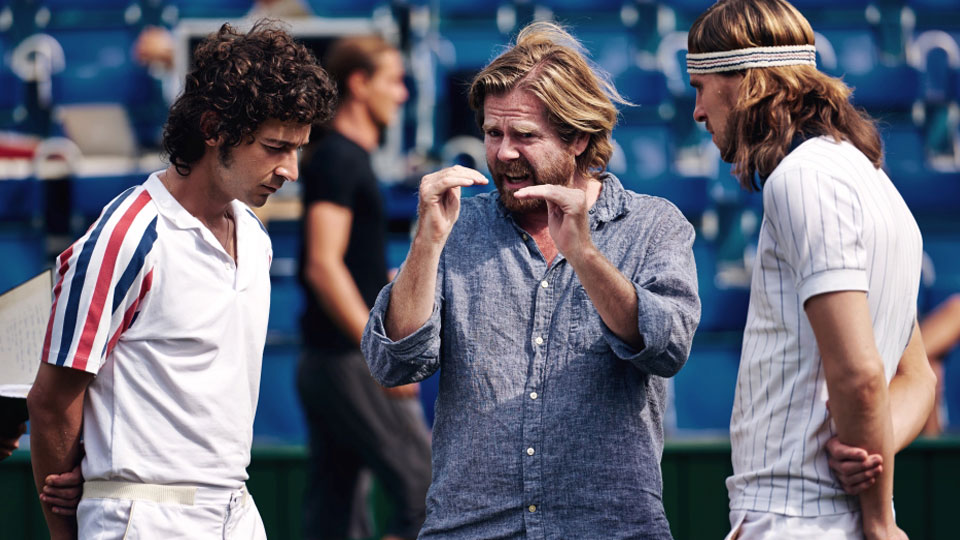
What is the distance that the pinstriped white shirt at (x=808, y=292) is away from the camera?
1.89 meters

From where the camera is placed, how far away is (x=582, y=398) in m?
2.20

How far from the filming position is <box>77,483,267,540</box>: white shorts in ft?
6.81

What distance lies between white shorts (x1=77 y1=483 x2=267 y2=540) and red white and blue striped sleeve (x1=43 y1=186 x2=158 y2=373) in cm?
26

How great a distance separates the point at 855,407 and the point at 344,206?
3.04 metres

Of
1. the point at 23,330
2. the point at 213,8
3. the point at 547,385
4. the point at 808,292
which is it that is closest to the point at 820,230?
the point at 808,292

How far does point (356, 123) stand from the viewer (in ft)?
16.1

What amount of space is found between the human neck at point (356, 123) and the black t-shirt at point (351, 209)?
0.53 feet

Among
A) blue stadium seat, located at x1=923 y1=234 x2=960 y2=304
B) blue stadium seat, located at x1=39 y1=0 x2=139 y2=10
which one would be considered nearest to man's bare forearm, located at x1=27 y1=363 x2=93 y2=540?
blue stadium seat, located at x1=39 y1=0 x2=139 y2=10

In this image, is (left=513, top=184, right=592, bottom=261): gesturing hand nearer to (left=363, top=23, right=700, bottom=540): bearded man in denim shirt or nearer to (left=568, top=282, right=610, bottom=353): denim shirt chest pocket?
(left=363, top=23, right=700, bottom=540): bearded man in denim shirt

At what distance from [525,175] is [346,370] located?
2437mm

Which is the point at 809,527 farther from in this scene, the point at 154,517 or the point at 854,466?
the point at 154,517

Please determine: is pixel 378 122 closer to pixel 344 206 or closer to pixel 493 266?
pixel 344 206

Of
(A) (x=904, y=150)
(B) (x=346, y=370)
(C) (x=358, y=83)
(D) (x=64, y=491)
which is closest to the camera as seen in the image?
(D) (x=64, y=491)

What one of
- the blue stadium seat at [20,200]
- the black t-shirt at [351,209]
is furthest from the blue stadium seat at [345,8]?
the blue stadium seat at [20,200]
